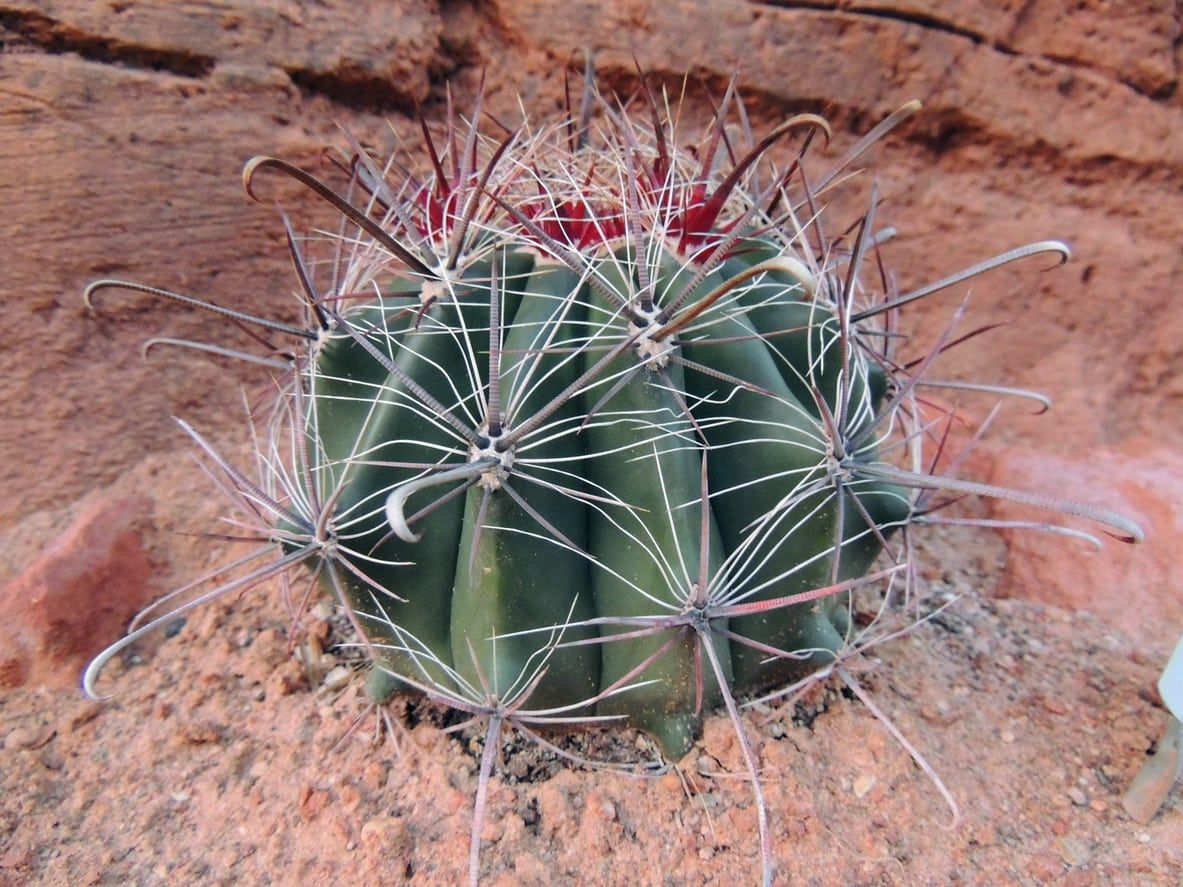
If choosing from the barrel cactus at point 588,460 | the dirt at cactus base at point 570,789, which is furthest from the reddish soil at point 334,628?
the barrel cactus at point 588,460

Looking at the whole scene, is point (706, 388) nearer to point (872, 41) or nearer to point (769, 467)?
point (769, 467)

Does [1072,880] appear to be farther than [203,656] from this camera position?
No

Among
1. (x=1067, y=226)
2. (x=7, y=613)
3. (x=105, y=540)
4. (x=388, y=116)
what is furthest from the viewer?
(x=1067, y=226)

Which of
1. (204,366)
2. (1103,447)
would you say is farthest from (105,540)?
(1103,447)

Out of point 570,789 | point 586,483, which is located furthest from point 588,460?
point 570,789

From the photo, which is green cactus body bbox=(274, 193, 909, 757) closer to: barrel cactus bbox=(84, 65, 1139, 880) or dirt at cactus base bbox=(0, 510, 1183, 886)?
barrel cactus bbox=(84, 65, 1139, 880)

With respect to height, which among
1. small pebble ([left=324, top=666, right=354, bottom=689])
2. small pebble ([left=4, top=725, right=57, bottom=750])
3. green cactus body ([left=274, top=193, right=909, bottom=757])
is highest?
green cactus body ([left=274, top=193, right=909, bottom=757])

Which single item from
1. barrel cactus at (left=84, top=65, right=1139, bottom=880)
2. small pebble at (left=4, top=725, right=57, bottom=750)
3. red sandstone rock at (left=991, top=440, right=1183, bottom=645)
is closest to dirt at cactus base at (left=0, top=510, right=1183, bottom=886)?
small pebble at (left=4, top=725, right=57, bottom=750)

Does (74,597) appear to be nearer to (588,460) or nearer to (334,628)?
(334,628)
